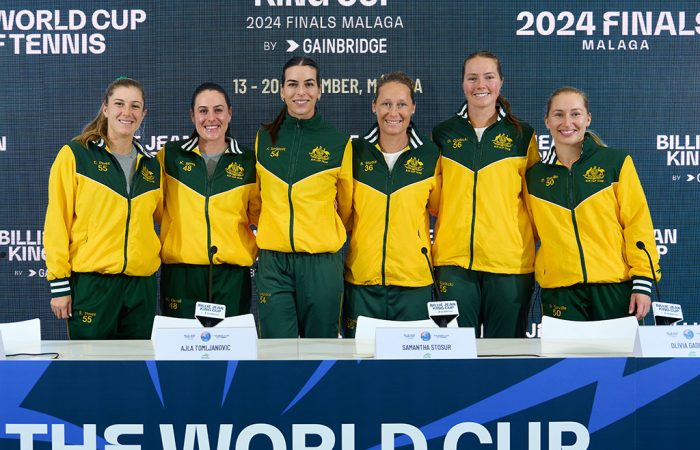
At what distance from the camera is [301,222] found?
356cm

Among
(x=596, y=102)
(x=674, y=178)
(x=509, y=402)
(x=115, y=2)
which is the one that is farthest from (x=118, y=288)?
(x=674, y=178)

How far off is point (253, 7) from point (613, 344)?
292 cm

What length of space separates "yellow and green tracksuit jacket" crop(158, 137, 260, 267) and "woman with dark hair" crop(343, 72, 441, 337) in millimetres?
542

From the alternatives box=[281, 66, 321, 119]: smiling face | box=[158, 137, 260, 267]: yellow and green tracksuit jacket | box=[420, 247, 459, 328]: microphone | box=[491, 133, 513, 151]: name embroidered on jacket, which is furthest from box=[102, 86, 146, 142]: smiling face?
box=[420, 247, 459, 328]: microphone

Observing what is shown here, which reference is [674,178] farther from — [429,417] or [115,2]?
[115,2]

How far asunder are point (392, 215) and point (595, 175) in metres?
0.97

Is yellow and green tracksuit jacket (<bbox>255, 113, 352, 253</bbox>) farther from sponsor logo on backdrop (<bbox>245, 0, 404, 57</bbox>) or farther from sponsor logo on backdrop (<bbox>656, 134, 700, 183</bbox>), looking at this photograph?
sponsor logo on backdrop (<bbox>656, 134, 700, 183</bbox>)

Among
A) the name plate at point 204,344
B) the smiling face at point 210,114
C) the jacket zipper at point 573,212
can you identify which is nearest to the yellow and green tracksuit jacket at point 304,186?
the smiling face at point 210,114

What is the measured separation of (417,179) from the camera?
Answer: 3.68 m

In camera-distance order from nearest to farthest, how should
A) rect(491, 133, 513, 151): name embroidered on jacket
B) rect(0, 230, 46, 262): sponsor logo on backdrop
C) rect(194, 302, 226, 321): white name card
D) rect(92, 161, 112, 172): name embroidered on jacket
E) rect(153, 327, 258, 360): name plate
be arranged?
rect(153, 327, 258, 360): name plate < rect(194, 302, 226, 321): white name card < rect(92, 161, 112, 172): name embroidered on jacket < rect(491, 133, 513, 151): name embroidered on jacket < rect(0, 230, 46, 262): sponsor logo on backdrop

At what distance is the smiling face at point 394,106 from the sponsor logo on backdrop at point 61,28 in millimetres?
1703

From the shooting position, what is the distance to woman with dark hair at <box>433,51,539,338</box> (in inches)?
143

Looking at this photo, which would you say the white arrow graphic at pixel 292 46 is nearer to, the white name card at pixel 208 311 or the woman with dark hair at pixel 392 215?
the woman with dark hair at pixel 392 215

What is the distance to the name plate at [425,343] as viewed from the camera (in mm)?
2146
